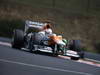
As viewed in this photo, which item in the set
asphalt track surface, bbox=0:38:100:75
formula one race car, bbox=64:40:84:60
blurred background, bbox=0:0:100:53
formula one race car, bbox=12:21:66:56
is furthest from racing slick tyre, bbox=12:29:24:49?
blurred background, bbox=0:0:100:53

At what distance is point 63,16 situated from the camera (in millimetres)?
26188

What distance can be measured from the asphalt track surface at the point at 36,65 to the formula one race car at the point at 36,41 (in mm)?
263

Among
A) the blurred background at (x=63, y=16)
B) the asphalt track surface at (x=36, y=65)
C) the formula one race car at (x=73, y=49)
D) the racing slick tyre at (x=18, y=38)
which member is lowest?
the asphalt track surface at (x=36, y=65)

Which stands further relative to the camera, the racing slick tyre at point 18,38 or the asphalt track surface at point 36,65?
the racing slick tyre at point 18,38

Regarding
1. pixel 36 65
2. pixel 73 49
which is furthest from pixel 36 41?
pixel 36 65

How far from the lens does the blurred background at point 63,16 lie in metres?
23.8

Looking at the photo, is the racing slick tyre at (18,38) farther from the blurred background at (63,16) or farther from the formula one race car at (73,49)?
the blurred background at (63,16)

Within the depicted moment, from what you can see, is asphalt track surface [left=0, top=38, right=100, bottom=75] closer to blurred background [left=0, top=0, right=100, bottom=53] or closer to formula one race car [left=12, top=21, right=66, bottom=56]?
formula one race car [left=12, top=21, right=66, bottom=56]

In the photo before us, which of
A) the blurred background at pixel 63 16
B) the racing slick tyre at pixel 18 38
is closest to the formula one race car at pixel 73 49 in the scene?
the racing slick tyre at pixel 18 38

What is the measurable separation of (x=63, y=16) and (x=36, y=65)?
1384 cm

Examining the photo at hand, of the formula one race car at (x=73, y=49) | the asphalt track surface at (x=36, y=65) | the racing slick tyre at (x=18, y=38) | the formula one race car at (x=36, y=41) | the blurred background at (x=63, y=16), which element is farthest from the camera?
the blurred background at (x=63, y=16)

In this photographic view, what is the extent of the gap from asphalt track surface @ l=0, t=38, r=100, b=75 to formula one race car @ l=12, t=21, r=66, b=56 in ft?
0.86

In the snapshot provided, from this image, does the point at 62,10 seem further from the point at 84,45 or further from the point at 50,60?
the point at 50,60

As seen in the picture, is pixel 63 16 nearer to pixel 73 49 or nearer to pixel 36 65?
pixel 73 49
